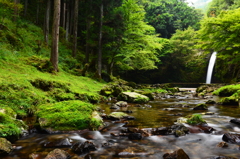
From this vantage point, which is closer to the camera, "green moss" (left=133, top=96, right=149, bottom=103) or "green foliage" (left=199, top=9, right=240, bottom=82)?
"green moss" (left=133, top=96, right=149, bottom=103)

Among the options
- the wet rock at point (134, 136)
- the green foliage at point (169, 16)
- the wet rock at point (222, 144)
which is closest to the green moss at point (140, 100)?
the wet rock at point (134, 136)

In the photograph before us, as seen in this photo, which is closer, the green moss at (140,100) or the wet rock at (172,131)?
the wet rock at (172,131)

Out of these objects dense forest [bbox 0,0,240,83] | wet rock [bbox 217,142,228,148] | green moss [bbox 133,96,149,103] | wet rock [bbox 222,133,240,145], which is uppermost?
dense forest [bbox 0,0,240,83]

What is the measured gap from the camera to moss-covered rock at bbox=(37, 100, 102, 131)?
14.5ft

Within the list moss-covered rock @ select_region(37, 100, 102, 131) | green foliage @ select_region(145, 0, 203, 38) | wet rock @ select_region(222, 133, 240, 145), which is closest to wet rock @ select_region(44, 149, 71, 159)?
moss-covered rock @ select_region(37, 100, 102, 131)

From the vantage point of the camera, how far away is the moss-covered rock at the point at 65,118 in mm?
4430

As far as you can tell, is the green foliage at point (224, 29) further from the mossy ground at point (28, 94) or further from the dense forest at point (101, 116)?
the mossy ground at point (28, 94)

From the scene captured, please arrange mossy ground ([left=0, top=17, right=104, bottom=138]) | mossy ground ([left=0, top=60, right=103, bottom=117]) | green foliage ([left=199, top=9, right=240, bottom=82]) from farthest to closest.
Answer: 1. green foliage ([left=199, top=9, right=240, bottom=82])
2. mossy ground ([left=0, top=60, right=103, bottom=117])
3. mossy ground ([left=0, top=17, right=104, bottom=138])

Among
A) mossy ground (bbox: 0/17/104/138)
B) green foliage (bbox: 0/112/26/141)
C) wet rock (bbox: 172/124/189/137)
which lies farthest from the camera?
mossy ground (bbox: 0/17/104/138)

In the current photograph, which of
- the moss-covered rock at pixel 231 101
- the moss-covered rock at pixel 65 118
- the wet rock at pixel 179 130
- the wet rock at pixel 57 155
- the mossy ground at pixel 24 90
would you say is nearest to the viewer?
the wet rock at pixel 57 155

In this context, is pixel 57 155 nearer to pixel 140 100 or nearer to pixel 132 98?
pixel 132 98

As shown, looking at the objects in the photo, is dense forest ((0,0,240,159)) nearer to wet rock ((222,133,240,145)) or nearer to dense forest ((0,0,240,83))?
wet rock ((222,133,240,145))

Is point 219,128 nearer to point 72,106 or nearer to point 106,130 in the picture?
point 106,130

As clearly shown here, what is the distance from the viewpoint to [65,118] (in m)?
4.59
